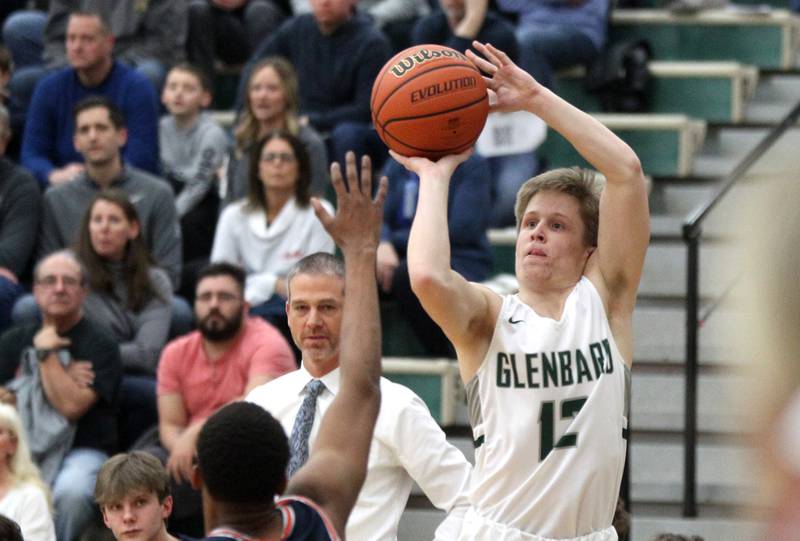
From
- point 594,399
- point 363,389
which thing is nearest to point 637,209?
point 594,399

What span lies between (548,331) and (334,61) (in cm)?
547

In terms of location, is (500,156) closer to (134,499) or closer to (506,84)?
(134,499)

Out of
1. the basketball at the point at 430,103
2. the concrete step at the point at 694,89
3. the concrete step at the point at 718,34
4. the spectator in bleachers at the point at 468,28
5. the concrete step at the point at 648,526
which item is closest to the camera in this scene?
the basketball at the point at 430,103

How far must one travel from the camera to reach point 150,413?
7.22 metres

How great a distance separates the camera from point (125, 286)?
752cm

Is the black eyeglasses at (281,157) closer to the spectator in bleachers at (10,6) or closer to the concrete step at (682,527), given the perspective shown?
the concrete step at (682,527)

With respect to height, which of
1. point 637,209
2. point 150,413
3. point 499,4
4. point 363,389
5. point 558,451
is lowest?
point 150,413

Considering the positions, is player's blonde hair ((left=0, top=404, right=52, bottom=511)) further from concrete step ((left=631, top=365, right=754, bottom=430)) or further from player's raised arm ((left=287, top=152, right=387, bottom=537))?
player's raised arm ((left=287, top=152, right=387, bottom=537))

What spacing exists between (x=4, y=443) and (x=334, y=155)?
10.3ft

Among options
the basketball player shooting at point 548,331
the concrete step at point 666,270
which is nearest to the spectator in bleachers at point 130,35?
the concrete step at point 666,270

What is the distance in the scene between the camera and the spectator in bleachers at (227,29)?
9.93m

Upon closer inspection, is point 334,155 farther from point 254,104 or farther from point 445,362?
point 445,362

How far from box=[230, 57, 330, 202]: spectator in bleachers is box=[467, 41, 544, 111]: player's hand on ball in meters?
4.26

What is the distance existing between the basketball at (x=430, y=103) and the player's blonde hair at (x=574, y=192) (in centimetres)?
22
